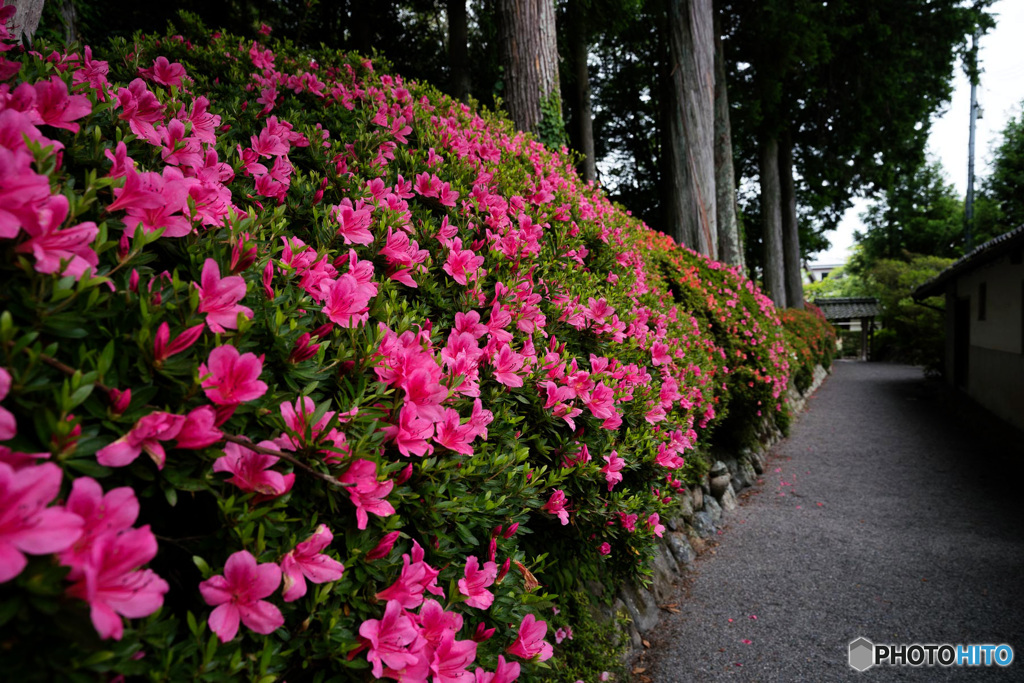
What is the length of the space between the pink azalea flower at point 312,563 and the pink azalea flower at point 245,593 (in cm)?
5

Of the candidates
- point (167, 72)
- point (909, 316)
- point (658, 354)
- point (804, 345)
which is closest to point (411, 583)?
point (167, 72)

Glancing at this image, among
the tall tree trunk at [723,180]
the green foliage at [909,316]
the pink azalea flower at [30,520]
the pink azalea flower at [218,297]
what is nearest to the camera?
the pink azalea flower at [30,520]

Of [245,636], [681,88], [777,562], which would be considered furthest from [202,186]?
[681,88]

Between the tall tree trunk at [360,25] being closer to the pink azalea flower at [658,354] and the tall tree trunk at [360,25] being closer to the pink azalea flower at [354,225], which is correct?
the pink azalea flower at [658,354]

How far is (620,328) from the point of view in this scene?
2.76 m

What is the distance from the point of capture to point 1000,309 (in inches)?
381

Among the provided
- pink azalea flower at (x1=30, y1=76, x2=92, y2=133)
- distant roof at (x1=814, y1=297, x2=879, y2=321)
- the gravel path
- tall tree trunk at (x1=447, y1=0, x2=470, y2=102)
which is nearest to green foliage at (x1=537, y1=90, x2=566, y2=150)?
the gravel path

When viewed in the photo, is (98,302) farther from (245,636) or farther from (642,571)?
(642,571)

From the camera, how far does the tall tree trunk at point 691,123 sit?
9.34 metres

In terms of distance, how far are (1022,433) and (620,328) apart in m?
9.11

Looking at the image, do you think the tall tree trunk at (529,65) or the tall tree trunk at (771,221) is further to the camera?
the tall tree trunk at (771,221)

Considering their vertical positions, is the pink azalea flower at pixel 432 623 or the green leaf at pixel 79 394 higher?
the green leaf at pixel 79 394

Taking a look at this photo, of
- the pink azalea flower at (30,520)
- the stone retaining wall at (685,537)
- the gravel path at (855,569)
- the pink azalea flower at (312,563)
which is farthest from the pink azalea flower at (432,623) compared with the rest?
the gravel path at (855,569)

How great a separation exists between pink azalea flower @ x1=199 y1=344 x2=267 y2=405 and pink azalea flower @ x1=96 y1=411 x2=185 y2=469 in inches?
3.1
